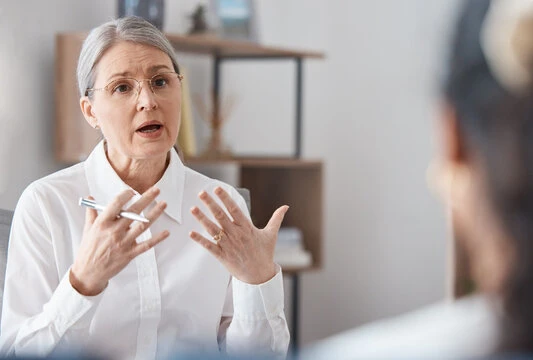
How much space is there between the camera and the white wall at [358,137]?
163 inches

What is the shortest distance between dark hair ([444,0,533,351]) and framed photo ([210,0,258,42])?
319cm

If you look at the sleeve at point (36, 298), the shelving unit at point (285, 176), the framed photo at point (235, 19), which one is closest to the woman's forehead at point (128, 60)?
the sleeve at point (36, 298)

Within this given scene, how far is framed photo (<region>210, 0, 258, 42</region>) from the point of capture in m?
3.67

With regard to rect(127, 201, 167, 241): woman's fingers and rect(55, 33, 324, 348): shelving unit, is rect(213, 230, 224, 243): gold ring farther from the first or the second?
rect(55, 33, 324, 348): shelving unit

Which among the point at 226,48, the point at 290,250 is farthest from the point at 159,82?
the point at 290,250

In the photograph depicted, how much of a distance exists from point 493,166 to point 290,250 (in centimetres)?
322

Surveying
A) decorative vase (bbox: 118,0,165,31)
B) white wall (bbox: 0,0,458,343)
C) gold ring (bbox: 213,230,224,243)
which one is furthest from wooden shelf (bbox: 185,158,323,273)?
gold ring (bbox: 213,230,224,243)

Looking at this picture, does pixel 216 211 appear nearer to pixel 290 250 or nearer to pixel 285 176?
pixel 290 250

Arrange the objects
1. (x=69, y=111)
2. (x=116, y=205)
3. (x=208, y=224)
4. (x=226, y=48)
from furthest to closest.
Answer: (x=226, y=48) < (x=69, y=111) < (x=208, y=224) < (x=116, y=205)

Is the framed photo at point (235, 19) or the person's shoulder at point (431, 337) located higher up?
the framed photo at point (235, 19)

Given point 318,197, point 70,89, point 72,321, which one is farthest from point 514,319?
point 318,197

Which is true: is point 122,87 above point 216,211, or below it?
above

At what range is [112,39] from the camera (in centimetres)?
182

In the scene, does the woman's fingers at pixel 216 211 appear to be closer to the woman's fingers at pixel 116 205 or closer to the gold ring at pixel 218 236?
the gold ring at pixel 218 236
